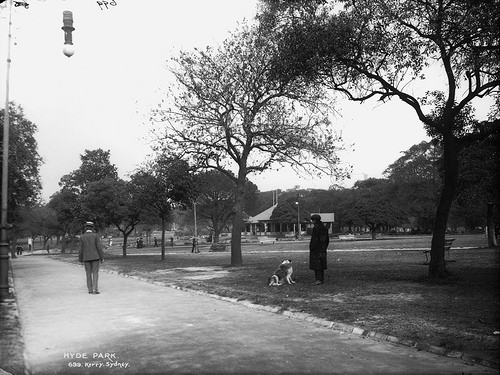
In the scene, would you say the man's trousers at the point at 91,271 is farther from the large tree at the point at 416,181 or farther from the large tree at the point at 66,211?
the large tree at the point at 416,181

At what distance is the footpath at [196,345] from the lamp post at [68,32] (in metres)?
4.72

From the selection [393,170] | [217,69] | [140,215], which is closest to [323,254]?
[217,69]

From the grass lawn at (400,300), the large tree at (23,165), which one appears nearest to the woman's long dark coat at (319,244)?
the grass lawn at (400,300)

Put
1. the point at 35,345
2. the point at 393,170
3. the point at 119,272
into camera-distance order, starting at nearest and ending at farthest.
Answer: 1. the point at 35,345
2. the point at 119,272
3. the point at 393,170

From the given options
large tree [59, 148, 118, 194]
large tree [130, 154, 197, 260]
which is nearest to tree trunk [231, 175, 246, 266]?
large tree [130, 154, 197, 260]

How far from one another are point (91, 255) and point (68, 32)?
604 centimetres

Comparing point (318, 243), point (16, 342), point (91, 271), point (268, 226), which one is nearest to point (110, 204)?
point (91, 271)

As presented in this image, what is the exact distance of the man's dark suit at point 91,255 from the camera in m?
Result: 11.9

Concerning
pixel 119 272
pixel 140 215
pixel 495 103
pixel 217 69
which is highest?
pixel 217 69

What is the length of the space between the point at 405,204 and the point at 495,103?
182ft

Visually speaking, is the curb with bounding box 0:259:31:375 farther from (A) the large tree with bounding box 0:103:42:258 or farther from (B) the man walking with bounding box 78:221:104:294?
(A) the large tree with bounding box 0:103:42:258

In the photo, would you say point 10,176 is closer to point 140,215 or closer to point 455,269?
point 140,215

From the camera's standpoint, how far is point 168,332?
22.9ft

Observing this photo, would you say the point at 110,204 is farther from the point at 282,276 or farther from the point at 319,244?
the point at 319,244
